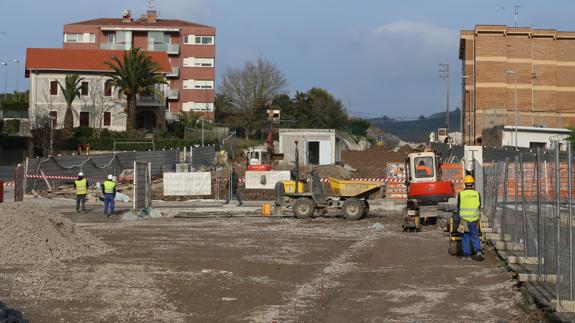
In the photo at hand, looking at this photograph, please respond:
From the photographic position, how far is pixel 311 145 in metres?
64.1

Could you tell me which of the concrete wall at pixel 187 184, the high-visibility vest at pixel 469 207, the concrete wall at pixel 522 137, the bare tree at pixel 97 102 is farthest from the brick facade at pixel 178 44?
the high-visibility vest at pixel 469 207

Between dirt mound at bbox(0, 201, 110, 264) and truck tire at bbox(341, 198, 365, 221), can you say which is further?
truck tire at bbox(341, 198, 365, 221)

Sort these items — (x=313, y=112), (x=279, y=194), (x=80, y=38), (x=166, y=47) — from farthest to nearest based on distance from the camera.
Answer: (x=313, y=112) → (x=80, y=38) → (x=166, y=47) → (x=279, y=194)

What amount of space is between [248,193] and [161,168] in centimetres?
1079

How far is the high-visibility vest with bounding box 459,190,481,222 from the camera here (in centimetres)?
1797

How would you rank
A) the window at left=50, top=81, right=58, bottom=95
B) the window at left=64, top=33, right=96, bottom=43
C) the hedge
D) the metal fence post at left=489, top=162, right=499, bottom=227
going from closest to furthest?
the metal fence post at left=489, top=162, right=499, bottom=227 → the hedge → the window at left=50, top=81, right=58, bottom=95 → the window at left=64, top=33, right=96, bottom=43

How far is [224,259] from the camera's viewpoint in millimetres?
17828

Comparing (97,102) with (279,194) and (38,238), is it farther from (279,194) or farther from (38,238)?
(38,238)

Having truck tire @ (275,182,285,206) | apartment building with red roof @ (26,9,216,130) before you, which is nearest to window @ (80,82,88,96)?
apartment building with red roof @ (26,9,216,130)

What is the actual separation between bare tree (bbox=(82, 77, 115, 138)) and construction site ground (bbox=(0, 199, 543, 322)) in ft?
170

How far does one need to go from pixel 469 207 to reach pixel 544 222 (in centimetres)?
520

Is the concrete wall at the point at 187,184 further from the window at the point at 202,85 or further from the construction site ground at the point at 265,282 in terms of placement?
the window at the point at 202,85

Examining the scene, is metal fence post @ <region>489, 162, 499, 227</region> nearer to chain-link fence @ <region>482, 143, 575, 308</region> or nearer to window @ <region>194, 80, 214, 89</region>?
chain-link fence @ <region>482, 143, 575, 308</region>

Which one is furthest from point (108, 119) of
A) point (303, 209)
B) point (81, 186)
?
point (303, 209)
